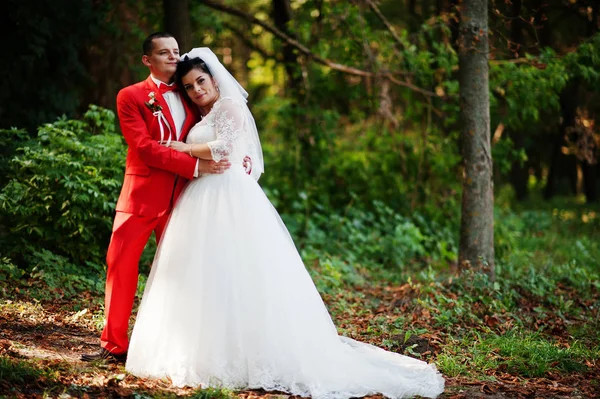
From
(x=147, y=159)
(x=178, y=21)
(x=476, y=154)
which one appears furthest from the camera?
(x=178, y=21)

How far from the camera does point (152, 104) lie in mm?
4398

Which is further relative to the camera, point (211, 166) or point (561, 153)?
point (561, 153)

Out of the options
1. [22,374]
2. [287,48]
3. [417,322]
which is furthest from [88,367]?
[287,48]

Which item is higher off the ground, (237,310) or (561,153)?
(561,153)

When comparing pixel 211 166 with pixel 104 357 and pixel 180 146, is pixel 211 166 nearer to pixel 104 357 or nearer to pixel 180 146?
pixel 180 146

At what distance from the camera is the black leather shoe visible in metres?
4.32

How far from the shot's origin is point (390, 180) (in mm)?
10344

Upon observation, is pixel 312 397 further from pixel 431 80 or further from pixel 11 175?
pixel 431 80

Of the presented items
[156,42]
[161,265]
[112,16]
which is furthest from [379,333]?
[112,16]

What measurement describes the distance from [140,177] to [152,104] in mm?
537

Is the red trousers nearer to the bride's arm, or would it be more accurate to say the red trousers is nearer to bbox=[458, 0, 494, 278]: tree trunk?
the bride's arm

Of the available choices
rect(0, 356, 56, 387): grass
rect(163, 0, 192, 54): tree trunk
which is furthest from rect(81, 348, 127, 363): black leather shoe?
rect(163, 0, 192, 54): tree trunk

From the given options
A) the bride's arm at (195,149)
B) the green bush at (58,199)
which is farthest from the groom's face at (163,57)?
the green bush at (58,199)

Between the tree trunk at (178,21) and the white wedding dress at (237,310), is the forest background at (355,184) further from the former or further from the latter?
the white wedding dress at (237,310)
